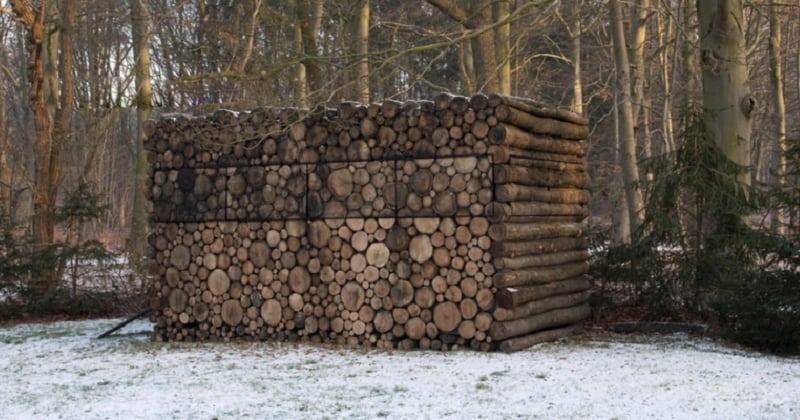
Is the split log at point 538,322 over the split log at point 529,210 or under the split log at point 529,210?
under

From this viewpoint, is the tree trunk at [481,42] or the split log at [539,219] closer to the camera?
the split log at [539,219]

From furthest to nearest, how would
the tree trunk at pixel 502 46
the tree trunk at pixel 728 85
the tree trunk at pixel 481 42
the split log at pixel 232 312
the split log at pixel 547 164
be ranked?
the tree trunk at pixel 502 46, the tree trunk at pixel 481 42, the tree trunk at pixel 728 85, the split log at pixel 232 312, the split log at pixel 547 164

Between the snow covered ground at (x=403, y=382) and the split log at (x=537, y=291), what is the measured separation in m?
0.53

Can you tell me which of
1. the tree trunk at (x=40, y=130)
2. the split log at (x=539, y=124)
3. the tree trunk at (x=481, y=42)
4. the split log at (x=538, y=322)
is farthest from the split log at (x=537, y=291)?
the tree trunk at (x=40, y=130)

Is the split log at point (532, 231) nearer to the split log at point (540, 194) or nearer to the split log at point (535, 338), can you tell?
the split log at point (540, 194)

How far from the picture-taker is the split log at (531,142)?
907 cm

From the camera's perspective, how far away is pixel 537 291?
9648mm

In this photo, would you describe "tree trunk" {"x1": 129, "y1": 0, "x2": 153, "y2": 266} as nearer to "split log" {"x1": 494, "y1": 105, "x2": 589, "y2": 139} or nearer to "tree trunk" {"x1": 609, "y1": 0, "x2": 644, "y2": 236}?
"split log" {"x1": 494, "y1": 105, "x2": 589, "y2": 139}

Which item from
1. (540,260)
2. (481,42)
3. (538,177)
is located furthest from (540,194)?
(481,42)

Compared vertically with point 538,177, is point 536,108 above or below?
above

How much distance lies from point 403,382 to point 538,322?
8.68 feet

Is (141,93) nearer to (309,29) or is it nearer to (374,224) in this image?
(309,29)

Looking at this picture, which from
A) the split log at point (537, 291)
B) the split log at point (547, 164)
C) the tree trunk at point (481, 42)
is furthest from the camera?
the tree trunk at point (481, 42)

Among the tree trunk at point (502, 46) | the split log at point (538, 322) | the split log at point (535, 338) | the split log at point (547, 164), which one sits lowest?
the split log at point (535, 338)
